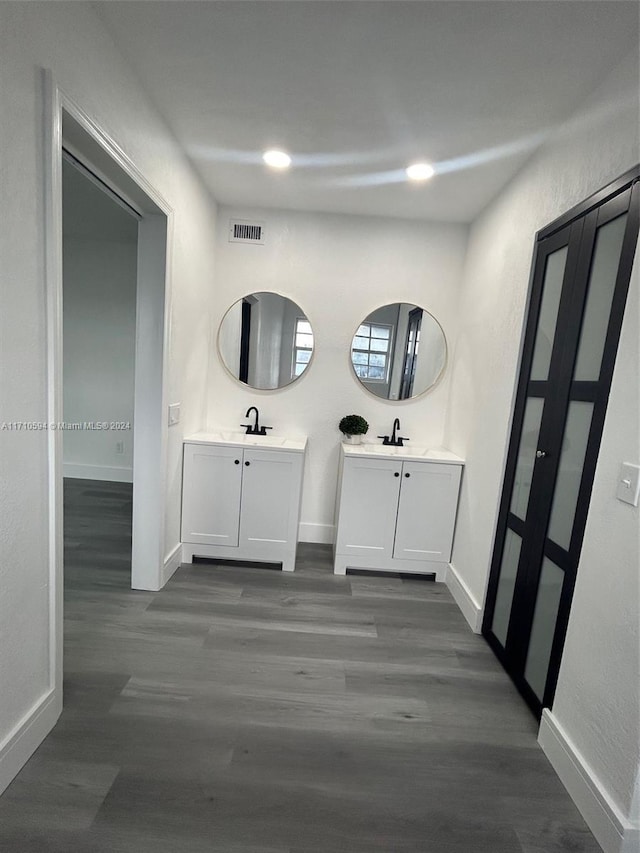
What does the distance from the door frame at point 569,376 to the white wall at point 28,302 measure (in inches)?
74.4

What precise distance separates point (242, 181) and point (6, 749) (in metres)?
2.94

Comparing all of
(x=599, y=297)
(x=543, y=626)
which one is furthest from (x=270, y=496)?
(x=599, y=297)

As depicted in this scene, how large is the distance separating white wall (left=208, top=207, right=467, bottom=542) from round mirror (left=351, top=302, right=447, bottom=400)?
67 millimetres

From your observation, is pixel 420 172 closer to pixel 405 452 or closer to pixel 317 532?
pixel 405 452

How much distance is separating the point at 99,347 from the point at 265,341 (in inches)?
94.3

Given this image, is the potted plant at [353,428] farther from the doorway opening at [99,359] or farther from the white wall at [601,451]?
the doorway opening at [99,359]

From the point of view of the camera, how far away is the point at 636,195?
135 centimetres

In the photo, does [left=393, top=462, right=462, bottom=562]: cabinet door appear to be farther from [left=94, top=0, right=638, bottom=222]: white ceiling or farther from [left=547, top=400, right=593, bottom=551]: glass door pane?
[left=94, top=0, right=638, bottom=222]: white ceiling

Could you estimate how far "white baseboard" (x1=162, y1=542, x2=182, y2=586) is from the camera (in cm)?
254

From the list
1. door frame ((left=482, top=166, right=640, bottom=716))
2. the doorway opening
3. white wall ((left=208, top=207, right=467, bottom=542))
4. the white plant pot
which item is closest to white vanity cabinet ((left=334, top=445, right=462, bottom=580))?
the white plant pot

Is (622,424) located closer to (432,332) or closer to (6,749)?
(432,332)

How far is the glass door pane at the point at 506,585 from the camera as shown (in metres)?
2.01

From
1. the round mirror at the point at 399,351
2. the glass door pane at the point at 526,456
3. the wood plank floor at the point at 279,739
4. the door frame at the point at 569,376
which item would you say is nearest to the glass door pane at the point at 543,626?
the door frame at the point at 569,376

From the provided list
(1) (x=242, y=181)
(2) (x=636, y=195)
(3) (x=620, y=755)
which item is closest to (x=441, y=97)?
(2) (x=636, y=195)
